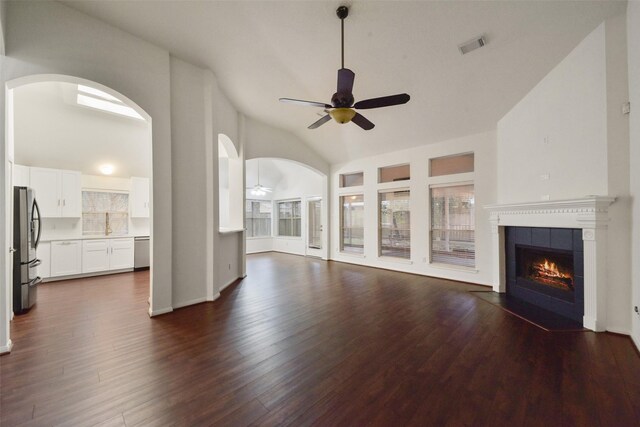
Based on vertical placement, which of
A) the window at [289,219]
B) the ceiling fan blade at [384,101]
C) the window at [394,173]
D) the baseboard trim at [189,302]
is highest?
the ceiling fan blade at [384,101]

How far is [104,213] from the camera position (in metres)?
5.95

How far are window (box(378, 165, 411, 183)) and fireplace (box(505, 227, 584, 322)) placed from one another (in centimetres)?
245

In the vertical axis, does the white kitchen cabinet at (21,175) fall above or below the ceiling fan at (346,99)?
below

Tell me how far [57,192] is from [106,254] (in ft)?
5.21

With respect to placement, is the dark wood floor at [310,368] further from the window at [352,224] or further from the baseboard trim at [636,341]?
the window at [352,224]

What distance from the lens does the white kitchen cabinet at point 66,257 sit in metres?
4.88

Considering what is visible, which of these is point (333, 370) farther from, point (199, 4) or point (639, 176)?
point (199, 4)

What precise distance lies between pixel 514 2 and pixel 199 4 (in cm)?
350

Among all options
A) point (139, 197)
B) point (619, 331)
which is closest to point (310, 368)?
point (619, 331)

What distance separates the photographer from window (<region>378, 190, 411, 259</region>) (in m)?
6.00

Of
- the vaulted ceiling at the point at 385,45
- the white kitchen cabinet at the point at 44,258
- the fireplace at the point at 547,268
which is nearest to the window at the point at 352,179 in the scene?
the vaulted ceiling at the point at 385,45

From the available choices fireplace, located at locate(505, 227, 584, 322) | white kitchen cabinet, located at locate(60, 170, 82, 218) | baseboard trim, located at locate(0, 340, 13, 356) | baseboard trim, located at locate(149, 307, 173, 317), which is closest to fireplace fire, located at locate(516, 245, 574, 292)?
fireplace, located at locate(505, 227, 584, 322)

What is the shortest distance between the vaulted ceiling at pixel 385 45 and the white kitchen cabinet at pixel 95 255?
4492mm

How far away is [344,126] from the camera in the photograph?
18.4 feet
